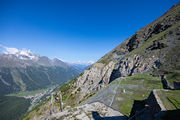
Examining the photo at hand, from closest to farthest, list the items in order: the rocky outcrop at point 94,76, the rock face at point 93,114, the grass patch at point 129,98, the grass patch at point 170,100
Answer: the grass patch at point 170,100
the rock face at point 93,114
the grass patch at point 129,98
the rocky outcrop at point 94,76

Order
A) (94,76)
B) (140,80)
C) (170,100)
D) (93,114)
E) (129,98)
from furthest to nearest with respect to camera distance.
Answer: (94,76) → (140,80) → (129,98) → (93,114) → (170,100)

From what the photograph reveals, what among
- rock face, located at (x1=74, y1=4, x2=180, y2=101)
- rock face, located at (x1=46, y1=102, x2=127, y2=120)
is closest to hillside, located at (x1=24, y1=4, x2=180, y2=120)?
rock face, located at (x1=74, y1=4, x2=180, y2=101)

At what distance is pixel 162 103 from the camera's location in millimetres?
11391

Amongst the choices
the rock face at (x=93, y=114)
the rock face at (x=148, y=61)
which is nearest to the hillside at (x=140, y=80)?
the rock face at (x=148, y=61)

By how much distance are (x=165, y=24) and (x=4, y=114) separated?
24396 cm

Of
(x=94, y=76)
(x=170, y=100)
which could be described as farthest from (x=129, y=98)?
(x=94, y=76)

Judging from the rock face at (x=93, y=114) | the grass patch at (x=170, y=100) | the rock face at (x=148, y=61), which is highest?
the rock face at (x=148, y=61)

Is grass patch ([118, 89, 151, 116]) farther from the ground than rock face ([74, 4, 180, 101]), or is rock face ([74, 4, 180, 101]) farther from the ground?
rock face ([74, 4, 180, 101])

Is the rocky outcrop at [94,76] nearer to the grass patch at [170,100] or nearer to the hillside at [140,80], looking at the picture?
the hillside at [140,80]

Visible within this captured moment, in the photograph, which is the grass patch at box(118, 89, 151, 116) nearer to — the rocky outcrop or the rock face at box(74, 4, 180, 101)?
the rock face at box(74, 4, 180, 101)

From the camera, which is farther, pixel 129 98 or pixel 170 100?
pixel 129 98

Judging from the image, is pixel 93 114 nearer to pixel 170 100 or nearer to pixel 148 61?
pixel 170 100

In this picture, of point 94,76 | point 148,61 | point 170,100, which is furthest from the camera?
point 94,76

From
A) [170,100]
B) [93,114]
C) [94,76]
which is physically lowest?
[93,114]
